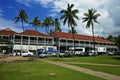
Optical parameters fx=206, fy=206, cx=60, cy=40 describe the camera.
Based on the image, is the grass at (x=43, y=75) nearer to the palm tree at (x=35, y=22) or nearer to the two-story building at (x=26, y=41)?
the two-story building at (x=26, y=41)

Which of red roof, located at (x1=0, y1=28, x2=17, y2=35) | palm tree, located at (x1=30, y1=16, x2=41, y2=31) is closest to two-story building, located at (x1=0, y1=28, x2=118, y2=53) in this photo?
red roof, located at (x1=0, y1=28, x2=17, y2=35)

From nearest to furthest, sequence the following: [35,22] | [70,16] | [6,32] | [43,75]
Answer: [43,75] → [70,16] → [6,32] → [35,22]

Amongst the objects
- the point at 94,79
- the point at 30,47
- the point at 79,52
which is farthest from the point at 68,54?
the point at 94,79

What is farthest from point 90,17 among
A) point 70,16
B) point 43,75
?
point 43,75

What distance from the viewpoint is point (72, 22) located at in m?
62.9

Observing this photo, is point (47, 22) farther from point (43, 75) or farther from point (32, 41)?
point (43, 75)

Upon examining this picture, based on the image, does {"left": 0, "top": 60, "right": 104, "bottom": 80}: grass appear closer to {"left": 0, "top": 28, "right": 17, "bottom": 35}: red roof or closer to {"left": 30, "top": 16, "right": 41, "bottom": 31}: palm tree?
{"left": 0, "top": 28, "right": 17, "bottom": 35}: red roof

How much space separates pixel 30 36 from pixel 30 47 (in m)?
4.11

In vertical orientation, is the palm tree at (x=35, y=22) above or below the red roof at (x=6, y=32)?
above

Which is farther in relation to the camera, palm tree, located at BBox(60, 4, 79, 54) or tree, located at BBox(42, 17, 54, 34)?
tree, located at BBox(42, 17, 54, 34)

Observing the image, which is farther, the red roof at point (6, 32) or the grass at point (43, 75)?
the red roof at point (6, 32)

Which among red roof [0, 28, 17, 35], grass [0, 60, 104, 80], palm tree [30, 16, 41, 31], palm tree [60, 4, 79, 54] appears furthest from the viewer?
palm tree [30, 16, 41, 31]

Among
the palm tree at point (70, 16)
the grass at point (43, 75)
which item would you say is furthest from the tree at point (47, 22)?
the grass at point (43, 75)

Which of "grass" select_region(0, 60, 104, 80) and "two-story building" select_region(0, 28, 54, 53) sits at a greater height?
"two-story building" select_region(0, 28, 54, 53)
